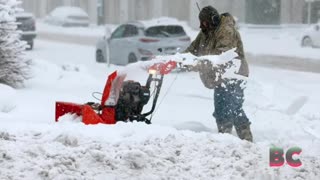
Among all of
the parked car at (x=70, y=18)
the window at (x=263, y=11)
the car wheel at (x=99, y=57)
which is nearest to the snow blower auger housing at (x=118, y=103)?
the car wheel at (x=99, y=57)

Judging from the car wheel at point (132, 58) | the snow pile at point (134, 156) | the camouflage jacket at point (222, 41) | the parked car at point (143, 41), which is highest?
the camouflage jacket at point (222, 41)

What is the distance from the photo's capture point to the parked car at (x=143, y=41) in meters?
18.2

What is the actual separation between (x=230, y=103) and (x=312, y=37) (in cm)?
2027

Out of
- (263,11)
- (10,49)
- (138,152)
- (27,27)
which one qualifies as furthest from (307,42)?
(138,152)

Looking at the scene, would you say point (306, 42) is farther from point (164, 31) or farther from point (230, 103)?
point (230, 103)

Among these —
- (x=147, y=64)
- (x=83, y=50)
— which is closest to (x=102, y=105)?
(x=147, y=64)

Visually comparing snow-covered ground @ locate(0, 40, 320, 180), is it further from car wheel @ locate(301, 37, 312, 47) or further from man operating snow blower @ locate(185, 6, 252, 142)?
car wheel @ locate(301, 37, 312, 47)

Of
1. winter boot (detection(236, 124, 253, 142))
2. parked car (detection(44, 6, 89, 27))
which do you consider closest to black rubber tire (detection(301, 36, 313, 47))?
parked car (detection(44, 6, 89, 27))

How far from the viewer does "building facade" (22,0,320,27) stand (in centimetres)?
3719

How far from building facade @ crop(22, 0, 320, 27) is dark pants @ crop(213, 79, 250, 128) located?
2493 centimetres

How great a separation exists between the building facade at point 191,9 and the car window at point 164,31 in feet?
44.0

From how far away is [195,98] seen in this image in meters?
12.5

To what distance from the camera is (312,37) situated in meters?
26.7

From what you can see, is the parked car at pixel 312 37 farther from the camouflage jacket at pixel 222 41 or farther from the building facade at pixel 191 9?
the camouflage jacket at pixel 222 41
